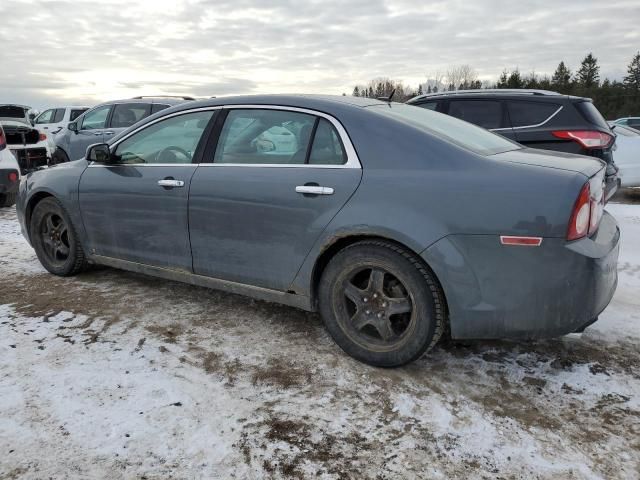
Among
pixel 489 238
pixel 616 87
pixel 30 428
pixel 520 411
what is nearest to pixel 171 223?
pixel 30 428

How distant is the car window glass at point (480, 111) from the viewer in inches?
256

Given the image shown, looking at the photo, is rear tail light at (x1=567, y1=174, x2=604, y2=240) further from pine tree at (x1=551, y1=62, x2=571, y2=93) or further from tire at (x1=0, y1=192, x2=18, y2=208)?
pine tree at (x1=551, y1=62, x2=571, y2=93)

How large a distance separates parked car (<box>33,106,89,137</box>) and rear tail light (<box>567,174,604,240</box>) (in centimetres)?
1531

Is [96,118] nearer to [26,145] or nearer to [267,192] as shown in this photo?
[26,145]

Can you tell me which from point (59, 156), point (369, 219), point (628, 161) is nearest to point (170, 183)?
point (369, 219)

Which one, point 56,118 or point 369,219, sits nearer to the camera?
point 369,219

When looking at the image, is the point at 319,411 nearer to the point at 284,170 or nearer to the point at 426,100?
the point at 284,170

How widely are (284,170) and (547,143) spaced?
4083 millimetres

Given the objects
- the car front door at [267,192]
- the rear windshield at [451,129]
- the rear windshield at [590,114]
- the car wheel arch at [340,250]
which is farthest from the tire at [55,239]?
the rear windshield at [590,114]

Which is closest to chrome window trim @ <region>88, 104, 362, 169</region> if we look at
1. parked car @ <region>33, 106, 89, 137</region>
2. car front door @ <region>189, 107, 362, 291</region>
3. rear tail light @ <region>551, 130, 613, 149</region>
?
car front door @ <region>189, 107, 362, 291</region>

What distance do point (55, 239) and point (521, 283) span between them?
392 centimetres

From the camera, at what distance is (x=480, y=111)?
668 centimetres

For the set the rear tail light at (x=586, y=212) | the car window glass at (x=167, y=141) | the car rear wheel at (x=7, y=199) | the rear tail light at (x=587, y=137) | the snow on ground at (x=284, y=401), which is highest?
the car window glass at (x=167, y=141)

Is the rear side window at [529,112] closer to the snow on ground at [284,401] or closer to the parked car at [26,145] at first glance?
the snow on ground at [284,401]
